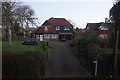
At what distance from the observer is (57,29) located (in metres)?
38.9

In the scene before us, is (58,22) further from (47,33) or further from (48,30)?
(47,33)

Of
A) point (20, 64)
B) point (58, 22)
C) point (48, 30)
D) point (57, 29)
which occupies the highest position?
point (58, 22)

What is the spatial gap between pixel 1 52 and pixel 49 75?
3212 mm

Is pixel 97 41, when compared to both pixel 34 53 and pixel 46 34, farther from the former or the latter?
pixel 46 34

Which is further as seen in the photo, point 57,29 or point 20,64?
point 57,29

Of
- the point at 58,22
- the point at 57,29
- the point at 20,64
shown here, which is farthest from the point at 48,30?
the point at 20,64

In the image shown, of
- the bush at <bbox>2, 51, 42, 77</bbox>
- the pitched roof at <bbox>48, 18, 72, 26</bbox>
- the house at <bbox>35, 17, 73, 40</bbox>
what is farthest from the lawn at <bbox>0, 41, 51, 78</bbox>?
the pitched roof at <bbox>48, 18, 72, 26</bbox>

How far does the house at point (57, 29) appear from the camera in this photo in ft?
118

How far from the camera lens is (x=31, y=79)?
675 centimetres

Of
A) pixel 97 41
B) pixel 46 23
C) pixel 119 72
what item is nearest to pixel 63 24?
pixel 46 23

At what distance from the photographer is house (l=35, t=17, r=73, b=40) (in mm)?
36094

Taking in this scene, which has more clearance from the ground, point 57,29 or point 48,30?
point 57,29

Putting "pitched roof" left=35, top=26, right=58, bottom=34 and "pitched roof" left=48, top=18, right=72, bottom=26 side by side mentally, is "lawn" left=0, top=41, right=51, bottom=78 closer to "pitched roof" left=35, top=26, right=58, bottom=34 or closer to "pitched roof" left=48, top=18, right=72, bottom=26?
"pitched roof" left=35, top=26, right=58, bottom=34

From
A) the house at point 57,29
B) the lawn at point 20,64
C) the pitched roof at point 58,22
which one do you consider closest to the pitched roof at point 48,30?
the house at point 57,29
